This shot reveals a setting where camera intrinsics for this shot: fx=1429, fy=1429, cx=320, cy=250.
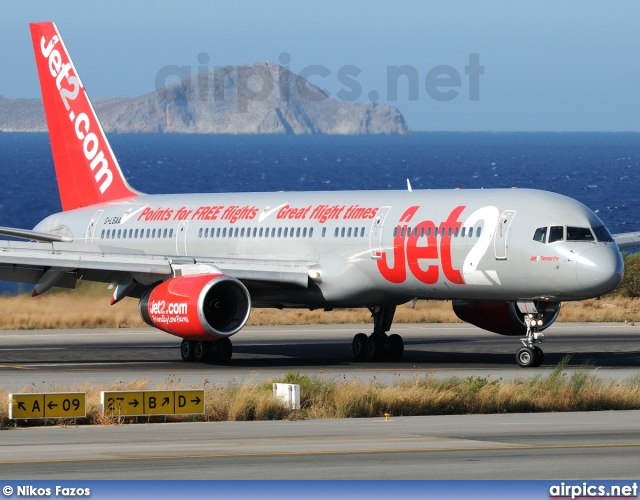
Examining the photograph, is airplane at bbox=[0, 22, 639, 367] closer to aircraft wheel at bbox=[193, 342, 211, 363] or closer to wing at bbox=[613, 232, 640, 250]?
aircraft wheel at bbox=[193, 342, 211, 363]

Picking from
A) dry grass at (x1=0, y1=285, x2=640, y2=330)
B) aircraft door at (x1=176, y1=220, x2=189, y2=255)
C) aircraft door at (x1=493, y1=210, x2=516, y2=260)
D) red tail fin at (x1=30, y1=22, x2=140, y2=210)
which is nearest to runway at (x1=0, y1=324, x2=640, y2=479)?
aircraft door at (x1=493, y1=210, x2=516, y2=260)

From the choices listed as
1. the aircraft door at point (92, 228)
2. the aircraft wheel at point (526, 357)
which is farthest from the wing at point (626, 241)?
the aircraft door at point (92, 228)

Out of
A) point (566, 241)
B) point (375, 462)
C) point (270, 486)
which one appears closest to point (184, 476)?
point (270, 486)

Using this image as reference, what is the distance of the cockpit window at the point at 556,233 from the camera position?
32.9 metres

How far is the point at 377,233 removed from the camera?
35.8 metres

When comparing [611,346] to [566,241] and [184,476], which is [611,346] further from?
[184,476]

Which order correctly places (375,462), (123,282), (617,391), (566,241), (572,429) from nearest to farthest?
(375,462), (572,429), (617,391), (566,241), (123,282)

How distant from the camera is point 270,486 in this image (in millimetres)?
16250

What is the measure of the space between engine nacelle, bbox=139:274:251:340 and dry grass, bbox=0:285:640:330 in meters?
16.0

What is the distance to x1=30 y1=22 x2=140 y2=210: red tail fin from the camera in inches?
1781

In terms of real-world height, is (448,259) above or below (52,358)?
above

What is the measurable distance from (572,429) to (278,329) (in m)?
28.6

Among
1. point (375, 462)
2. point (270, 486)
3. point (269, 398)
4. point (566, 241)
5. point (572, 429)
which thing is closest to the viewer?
point (270, 486)

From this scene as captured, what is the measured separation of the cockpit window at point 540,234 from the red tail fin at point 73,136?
16272 mm
